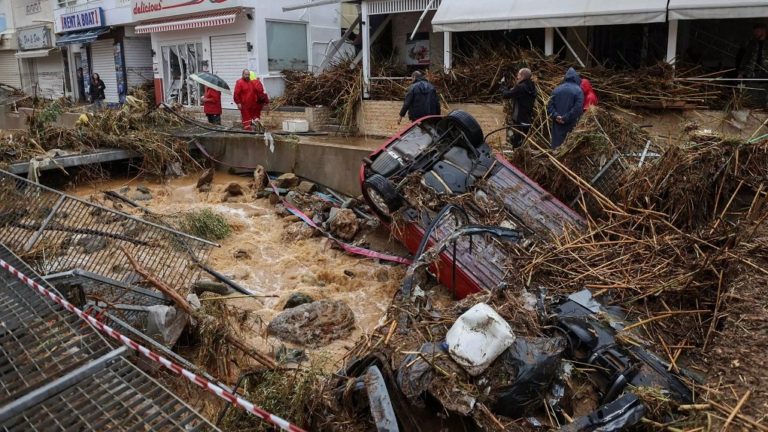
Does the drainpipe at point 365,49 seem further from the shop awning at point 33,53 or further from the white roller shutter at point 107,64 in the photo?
the shop awning at point 33,53

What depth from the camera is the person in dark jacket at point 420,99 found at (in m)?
10.2

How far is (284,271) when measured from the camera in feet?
26.0

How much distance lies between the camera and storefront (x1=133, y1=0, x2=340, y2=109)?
1639 cm

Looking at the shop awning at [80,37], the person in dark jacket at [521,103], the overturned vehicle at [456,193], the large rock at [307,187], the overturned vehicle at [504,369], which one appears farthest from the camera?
the shop awning at [80,37]

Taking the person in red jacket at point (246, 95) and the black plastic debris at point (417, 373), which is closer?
the black plastic debris at point (417, 373)

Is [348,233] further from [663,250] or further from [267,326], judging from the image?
[663,250]

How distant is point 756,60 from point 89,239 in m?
11.0

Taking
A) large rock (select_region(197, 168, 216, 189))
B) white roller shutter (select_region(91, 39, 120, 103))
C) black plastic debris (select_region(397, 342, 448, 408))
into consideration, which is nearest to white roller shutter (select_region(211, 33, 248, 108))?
large rock (select_region(197, 168, 216, 189))

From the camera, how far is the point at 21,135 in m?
12.1

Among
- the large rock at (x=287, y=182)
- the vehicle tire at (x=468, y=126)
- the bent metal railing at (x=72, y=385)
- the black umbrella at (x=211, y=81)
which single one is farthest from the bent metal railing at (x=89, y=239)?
the black umbrella at (x=211, y=81)

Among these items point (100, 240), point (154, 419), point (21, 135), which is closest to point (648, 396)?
point (154, 419)

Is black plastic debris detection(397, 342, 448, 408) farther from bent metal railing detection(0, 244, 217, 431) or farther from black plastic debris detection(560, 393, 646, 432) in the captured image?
bent metal railing detection(0, 244, 217, 431)

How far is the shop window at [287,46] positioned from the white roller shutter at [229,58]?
769 millimetres

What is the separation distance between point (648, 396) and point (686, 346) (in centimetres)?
82
